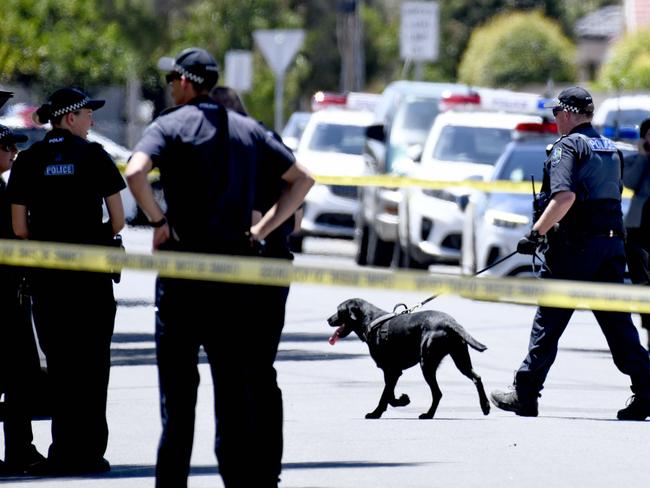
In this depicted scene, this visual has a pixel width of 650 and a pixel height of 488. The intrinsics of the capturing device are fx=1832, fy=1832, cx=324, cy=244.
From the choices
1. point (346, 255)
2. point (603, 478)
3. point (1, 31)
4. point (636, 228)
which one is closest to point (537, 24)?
point (1, 31)

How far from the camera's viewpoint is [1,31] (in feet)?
120

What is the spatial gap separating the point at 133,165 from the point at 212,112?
0.37 meters

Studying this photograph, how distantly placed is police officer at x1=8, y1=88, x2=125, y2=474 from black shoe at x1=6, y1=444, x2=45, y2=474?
74 mm

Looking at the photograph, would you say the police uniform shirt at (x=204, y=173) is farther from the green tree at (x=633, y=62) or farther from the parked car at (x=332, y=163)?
the green tree at (x=633, y=62)

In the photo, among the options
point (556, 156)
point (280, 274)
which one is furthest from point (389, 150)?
point (280, 274)

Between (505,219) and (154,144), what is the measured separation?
10.3 metres

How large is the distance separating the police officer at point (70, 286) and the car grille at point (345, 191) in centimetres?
1590

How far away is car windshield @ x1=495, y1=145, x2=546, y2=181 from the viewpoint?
706 inches

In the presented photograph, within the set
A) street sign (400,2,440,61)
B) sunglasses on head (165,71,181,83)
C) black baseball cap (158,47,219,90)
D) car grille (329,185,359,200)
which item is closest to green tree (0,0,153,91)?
street sign (400,2,440,61)

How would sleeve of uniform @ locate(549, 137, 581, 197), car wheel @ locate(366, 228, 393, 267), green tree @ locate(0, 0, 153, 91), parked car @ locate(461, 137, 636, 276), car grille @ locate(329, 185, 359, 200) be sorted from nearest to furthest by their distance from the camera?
sleeve of uniform @ locate(549, 137, 581, 197) < parked car @ locate(461, 137, 636, 276) < car wheel @ locate(366, 228, 393, 267) < car grille @ locate(329, 185, 359, 200) < green tree @ locate(0, 0, 153, 91)

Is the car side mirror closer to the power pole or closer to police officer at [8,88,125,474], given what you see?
police officer at [8,88,125,474]

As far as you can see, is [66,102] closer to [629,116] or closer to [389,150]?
[389,150]

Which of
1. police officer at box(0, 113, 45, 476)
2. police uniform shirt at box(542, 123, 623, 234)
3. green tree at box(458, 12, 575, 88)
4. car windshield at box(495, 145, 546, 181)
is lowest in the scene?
green tree at box(458, 12, 575, 88)

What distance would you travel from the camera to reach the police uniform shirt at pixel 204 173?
6.93 meters
